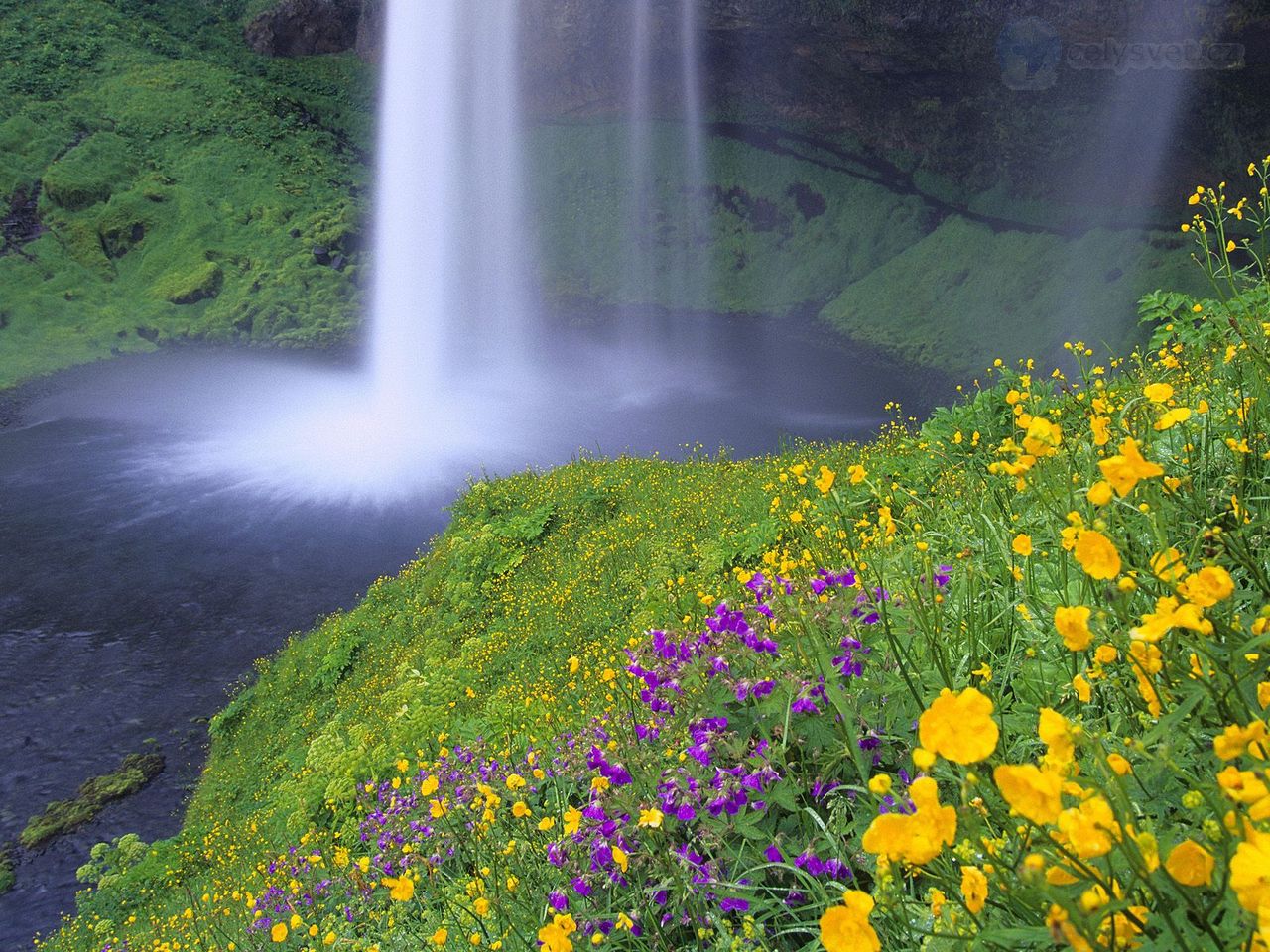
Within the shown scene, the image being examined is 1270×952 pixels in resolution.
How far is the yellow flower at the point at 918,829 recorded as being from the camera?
2.66 feet

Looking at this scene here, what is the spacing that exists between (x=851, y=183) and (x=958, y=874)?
36.0 metres

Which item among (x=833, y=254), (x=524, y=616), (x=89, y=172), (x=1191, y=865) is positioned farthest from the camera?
(x=89, y=172)

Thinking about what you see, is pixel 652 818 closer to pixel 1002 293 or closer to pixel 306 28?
pixel 1002 293

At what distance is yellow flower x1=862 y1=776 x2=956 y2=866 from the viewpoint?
811 millimetres

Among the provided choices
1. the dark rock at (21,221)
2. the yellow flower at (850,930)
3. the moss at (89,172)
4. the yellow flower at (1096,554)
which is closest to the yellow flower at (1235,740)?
the yellow flower at (1096,554)

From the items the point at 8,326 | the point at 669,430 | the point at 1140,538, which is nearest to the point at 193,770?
the point at 1140,538

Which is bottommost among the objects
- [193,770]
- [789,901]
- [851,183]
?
[193,770]

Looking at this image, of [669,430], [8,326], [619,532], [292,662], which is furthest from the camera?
[8,326]

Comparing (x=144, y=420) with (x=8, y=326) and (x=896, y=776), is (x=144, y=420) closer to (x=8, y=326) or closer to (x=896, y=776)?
(x=8, y=326)

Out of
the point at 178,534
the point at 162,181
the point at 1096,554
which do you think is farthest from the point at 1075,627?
the point at 162,181

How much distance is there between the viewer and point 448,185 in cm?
3356

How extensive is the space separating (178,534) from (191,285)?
70.8 ft

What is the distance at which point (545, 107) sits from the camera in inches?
1590

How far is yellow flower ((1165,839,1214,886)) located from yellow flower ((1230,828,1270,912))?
0.09 m
